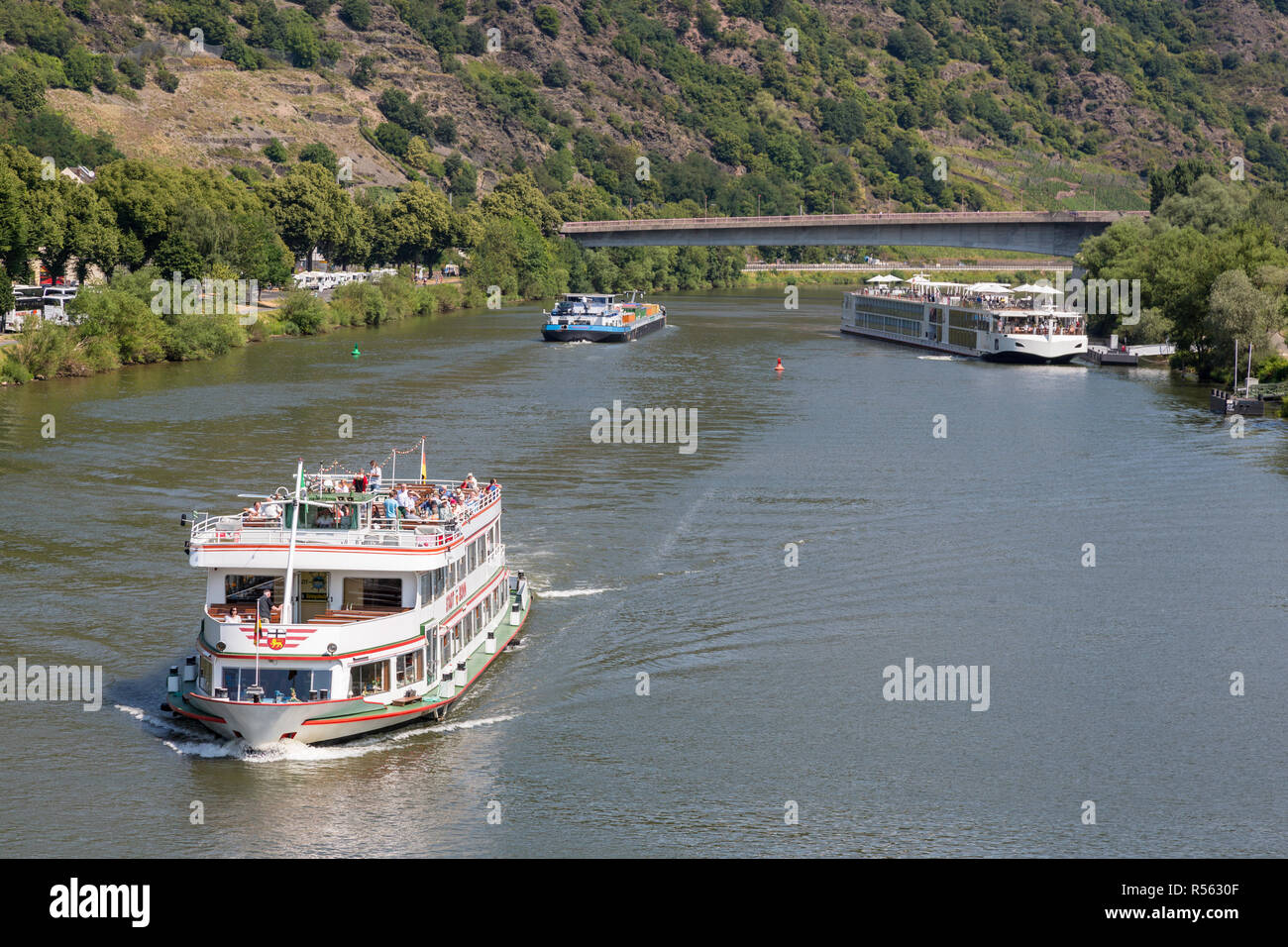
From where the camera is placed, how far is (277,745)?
32125mm

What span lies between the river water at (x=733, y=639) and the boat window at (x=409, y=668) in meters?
1.18

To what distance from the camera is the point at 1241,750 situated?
3331 centimetres

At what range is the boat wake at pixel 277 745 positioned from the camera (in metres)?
32.1

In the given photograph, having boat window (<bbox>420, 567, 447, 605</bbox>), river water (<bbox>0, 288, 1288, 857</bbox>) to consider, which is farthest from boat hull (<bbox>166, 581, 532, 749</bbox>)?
boat window (<bbox>420, 567, 447, 605</bbox>)

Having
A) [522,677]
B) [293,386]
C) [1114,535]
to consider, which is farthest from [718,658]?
[293,386]

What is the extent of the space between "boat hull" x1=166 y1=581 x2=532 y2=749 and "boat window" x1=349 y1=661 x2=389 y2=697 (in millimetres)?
268

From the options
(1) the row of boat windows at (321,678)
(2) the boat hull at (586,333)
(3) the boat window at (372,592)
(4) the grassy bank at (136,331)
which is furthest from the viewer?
(2) the boat hull at (586,333)

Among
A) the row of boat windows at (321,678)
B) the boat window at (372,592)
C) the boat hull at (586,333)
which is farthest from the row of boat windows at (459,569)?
the boat hull at (586,333)

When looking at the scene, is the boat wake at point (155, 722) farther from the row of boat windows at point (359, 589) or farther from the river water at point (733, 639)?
the row of boat windows at point (359, 589)

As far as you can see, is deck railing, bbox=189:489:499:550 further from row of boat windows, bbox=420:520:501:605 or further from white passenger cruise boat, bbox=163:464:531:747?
row of boat windows, bbox=420:520:501:605

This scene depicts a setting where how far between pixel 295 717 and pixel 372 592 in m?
3.45

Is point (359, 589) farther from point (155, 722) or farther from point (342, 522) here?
point (155, 722)

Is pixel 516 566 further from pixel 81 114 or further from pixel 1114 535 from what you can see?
pixel 81 114

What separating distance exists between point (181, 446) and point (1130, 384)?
186 ft
